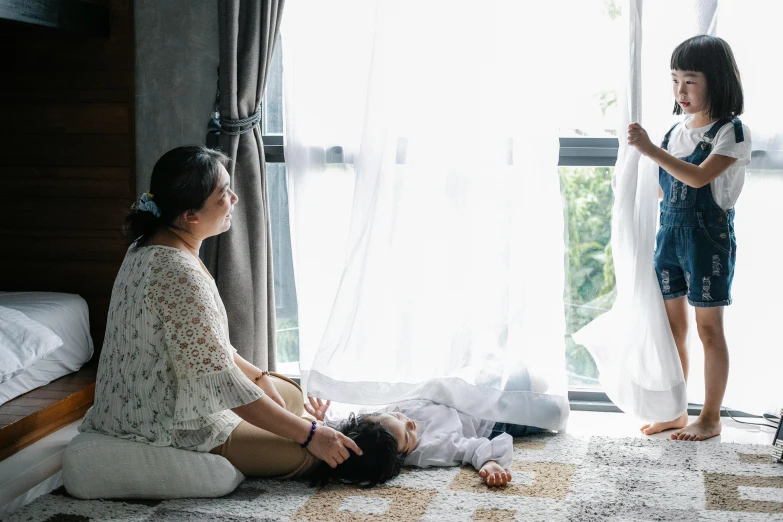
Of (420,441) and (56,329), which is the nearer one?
(420,441)

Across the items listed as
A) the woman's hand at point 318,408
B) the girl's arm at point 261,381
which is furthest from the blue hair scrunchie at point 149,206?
the woman's hand at point 318,408

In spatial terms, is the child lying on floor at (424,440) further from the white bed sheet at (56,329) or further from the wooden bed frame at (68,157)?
the wooden bed frame at (68,157)

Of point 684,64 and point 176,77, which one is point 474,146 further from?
point 176,77

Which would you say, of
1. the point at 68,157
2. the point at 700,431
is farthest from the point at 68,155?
the point at 700,431

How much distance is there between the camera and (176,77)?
9.93 ft

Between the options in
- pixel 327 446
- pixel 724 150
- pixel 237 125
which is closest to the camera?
pixel 327 446

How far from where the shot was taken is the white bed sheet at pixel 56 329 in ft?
8.75

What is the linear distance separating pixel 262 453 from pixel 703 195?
158 cm

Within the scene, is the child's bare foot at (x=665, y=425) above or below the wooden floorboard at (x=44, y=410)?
below

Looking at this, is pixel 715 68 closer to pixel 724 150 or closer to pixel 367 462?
pixel 724 150

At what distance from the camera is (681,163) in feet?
8.34

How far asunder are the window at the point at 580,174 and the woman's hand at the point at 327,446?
39.4 inches

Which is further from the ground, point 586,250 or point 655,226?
point 655,226

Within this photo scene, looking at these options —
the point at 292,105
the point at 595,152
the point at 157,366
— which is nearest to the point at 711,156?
the point at 595,152
